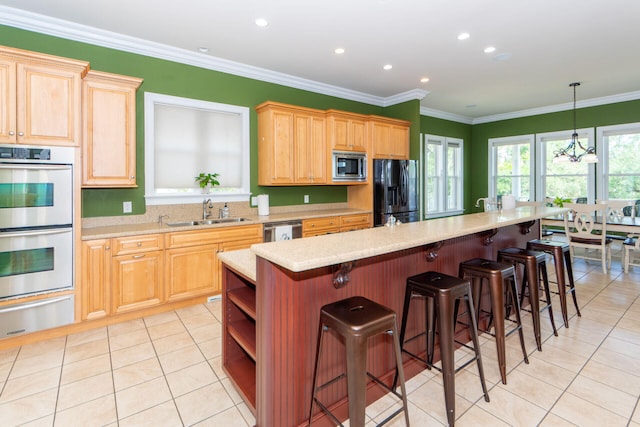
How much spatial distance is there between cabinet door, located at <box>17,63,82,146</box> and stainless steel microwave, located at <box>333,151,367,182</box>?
3048 mm

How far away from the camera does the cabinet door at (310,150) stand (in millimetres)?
4508

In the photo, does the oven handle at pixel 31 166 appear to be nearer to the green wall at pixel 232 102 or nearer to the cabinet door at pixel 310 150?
the green wall at pixel 232 102

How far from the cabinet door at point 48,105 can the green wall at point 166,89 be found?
0.69 metres

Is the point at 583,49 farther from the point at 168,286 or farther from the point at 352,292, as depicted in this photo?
the point at 168,286

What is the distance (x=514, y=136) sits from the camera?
7293mm

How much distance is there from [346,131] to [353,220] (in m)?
1.32

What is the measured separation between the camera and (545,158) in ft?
22.8

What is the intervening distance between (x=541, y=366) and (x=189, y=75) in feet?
14.8

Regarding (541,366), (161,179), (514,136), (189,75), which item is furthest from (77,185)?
(514,136)

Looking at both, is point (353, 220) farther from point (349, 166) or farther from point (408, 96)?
point (408, 96)

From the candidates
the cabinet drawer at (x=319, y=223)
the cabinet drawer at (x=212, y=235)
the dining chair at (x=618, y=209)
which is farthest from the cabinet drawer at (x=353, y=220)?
the dining chair at (x=618, y=209)

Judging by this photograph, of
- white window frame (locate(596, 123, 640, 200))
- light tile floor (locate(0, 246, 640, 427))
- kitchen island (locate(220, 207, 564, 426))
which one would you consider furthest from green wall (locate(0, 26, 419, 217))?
white window frame (locate(596, 123, 640, 200))

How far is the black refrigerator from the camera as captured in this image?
16.7ft

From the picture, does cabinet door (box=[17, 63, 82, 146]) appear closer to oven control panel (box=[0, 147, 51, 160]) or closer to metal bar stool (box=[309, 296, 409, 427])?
oven control panel (box=[0, 147, 51, 160])
